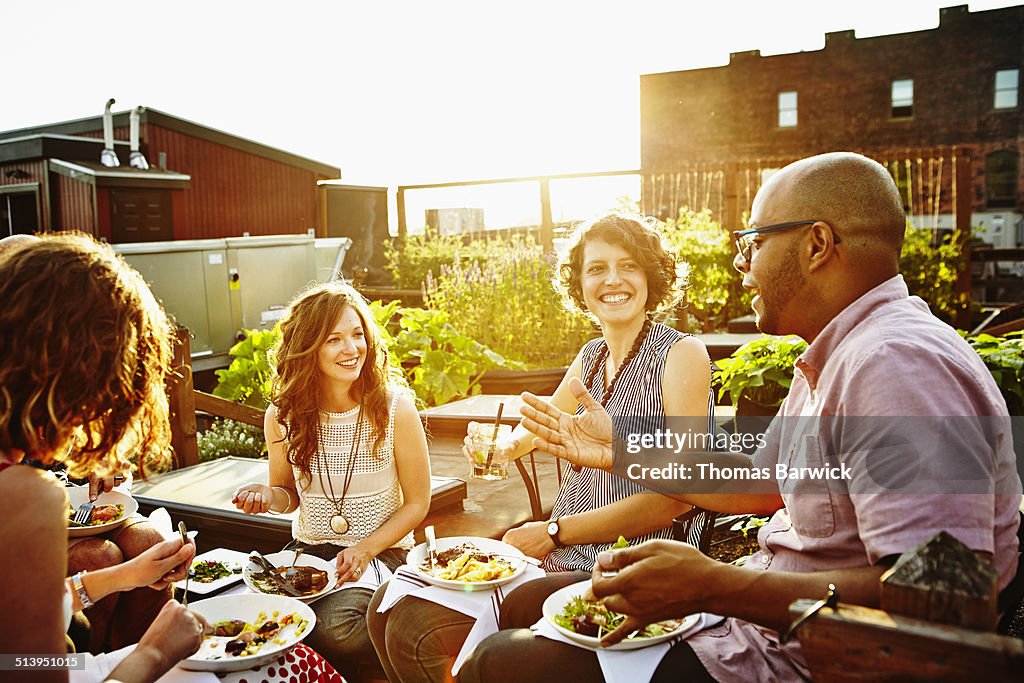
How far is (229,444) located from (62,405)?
3.97 m

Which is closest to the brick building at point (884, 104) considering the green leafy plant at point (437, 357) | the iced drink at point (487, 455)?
the green leafy plant at point (437, 357)

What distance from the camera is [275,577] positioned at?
2352mm

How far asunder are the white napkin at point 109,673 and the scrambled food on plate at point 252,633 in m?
0.09

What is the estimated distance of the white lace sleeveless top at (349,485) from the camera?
2758 millimetres

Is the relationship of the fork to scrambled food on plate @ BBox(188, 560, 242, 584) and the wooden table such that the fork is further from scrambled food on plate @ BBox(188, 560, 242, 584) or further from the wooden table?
the wooden table

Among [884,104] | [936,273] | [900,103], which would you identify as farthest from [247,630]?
[900,103]

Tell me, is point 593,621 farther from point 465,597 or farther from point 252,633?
point 252,633

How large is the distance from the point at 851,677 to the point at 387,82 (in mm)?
5895

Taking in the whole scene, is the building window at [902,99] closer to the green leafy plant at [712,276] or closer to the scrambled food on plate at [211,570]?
the green leafy plant at [712,276]

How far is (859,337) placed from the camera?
157 cm

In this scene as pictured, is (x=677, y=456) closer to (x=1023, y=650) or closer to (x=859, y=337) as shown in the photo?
(x=859, y=337)

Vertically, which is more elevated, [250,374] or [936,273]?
[936,273]

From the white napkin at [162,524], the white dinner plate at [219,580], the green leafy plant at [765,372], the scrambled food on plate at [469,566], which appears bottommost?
the white dinner plate at [219,580]

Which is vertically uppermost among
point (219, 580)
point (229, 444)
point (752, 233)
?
point (752, 233)
